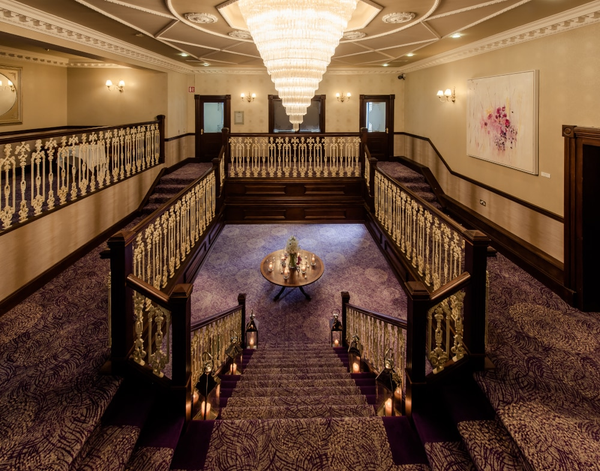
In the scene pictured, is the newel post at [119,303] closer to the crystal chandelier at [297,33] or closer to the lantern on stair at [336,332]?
the crystal chandelier at [297,33]

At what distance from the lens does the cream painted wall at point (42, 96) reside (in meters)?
9.30

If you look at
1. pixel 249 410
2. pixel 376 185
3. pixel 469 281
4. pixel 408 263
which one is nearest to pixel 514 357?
pixel 469 281

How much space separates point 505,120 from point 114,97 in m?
9.71

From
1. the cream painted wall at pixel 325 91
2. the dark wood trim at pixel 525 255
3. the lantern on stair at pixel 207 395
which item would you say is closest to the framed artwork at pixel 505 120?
the dark wood trim at pixel 525 255

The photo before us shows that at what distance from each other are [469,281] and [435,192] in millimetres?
7212

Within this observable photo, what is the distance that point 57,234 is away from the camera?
17.9ft

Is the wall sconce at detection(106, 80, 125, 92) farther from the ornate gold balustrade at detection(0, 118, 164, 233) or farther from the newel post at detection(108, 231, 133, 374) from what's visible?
the newel post at detection(108, 231, 133, 374)

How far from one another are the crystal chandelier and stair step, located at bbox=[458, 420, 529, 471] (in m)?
3.60

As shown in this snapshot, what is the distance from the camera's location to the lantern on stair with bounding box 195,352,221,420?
10.0 feet

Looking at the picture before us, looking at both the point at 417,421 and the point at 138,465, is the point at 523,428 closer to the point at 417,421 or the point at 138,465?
the point at 417,421

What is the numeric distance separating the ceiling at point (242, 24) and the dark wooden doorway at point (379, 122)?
351cm

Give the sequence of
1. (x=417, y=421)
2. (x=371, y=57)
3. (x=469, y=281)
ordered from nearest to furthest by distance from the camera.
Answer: (x=417, y=421)
(x=469, y=281)
(x=371, y=57)

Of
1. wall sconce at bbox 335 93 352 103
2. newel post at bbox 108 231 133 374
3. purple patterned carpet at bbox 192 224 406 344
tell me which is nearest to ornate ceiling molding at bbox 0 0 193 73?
newel post at bbox 108 231 133 374

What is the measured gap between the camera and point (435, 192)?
974 cm
